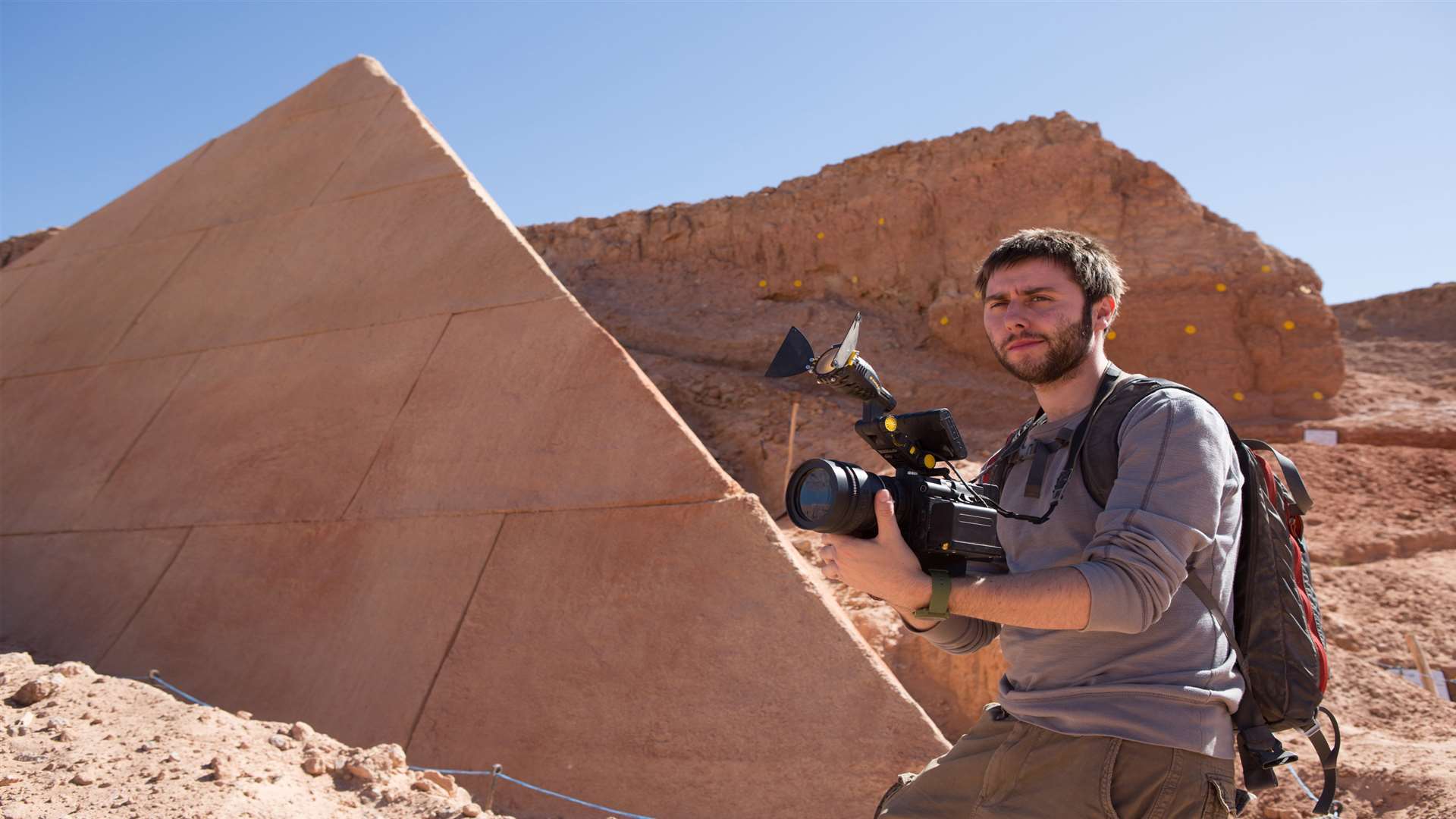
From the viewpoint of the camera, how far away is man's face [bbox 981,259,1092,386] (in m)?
1.86

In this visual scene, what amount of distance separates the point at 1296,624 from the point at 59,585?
5083 mm

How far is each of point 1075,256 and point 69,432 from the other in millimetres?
5621

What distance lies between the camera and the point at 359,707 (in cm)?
364

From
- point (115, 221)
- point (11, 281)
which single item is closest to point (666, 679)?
point (115, 221)

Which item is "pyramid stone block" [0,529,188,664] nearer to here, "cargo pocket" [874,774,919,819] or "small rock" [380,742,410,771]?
"small rock" [380,742,410,771]

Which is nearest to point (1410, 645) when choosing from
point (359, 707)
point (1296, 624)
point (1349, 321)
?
point (1296, 624)

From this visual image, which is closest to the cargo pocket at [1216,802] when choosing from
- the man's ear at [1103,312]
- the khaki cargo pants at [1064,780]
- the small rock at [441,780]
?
the khaki cargo pants at [1064,780]

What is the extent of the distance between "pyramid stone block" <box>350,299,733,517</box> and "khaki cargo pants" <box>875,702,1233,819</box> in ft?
6.52

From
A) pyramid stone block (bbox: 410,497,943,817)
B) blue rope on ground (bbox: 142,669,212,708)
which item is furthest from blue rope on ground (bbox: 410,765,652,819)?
blue rope on ground (bbox: 142,669,212,708)

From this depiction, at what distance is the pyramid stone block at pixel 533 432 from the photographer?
392 centimetres

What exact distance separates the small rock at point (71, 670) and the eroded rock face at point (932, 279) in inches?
351

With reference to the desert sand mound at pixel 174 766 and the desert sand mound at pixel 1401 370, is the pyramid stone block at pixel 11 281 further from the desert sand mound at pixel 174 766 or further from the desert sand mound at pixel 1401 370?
the desert sand mound at pixel 1401 370

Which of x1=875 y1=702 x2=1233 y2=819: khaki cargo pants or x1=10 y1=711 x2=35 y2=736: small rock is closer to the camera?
x1=875 y1=702 x2=1233 y2=819: khaki cargo pants

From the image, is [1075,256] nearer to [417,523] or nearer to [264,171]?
[417,523]
